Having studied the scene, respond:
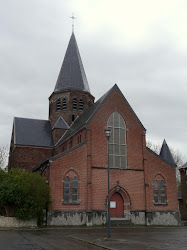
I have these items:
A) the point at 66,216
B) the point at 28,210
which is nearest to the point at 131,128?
the point at 66,216

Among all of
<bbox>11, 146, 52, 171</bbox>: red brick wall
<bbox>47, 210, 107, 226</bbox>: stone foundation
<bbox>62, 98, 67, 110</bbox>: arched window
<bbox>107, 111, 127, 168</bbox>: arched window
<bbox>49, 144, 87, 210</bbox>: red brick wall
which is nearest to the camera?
<bbox>47, 210, 107, 226</bbox>: stone foundation

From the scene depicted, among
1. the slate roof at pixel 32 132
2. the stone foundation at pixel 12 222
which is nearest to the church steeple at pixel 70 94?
the slate roof at pixel 32 132

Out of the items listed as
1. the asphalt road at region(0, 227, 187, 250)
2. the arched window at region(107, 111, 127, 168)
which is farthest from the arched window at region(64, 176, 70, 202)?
the asphalt road at region(0, 227, 187, 250)

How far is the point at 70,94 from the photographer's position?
42.5m

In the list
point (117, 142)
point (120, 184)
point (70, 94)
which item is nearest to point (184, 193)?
point (120, 184)

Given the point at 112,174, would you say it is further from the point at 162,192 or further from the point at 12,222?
the point at 12,222

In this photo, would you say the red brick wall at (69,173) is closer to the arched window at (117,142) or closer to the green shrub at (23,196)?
the green shrub at (23,196)

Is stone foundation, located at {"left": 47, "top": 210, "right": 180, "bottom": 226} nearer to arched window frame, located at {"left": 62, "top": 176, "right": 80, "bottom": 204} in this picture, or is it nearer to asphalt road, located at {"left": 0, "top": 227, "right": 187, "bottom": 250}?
arched window frame, located at {"left": 62, "top": 176, "right": 80, "bottom": 204}

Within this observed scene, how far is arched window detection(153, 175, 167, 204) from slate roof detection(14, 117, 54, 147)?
15.0 metres

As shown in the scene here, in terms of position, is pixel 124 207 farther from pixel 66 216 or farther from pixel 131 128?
pixel 131 128

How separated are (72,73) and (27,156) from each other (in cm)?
1507

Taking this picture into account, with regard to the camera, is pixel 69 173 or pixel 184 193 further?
pixel 184 193

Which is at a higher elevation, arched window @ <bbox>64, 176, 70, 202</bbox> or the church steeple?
the church steeple

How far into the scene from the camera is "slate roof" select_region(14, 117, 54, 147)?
125 ft
